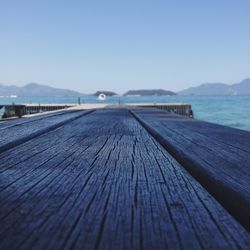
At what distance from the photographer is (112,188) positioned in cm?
142

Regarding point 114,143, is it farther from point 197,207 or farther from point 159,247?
point 159,247

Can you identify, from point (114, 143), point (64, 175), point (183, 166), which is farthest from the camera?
point (114, 143)

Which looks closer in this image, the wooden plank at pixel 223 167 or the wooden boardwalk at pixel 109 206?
the wooden boardwalk at pixel 109 206

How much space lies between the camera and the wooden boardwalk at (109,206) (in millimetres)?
→ 908

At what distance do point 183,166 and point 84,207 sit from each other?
870mm

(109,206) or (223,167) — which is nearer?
(109,206)

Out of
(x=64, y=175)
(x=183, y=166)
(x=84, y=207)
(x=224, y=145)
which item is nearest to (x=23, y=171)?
(x=64, y=175)

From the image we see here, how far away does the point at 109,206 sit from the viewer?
46.8 inches

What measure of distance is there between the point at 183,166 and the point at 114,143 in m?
0.94

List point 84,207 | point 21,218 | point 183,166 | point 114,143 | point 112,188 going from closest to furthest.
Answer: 1. point 21,218
2. point 84,207
3. point 112,188
4. point 183,166
5. point 114,143

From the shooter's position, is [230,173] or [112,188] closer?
[112,188]

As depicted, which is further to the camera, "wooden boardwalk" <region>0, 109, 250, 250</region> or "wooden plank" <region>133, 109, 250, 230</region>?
"wooden plank" <region>133, 109, 250, 230</region>

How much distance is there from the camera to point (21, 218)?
3.49 ft

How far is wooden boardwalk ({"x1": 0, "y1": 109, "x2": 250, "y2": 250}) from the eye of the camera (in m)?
0.91
